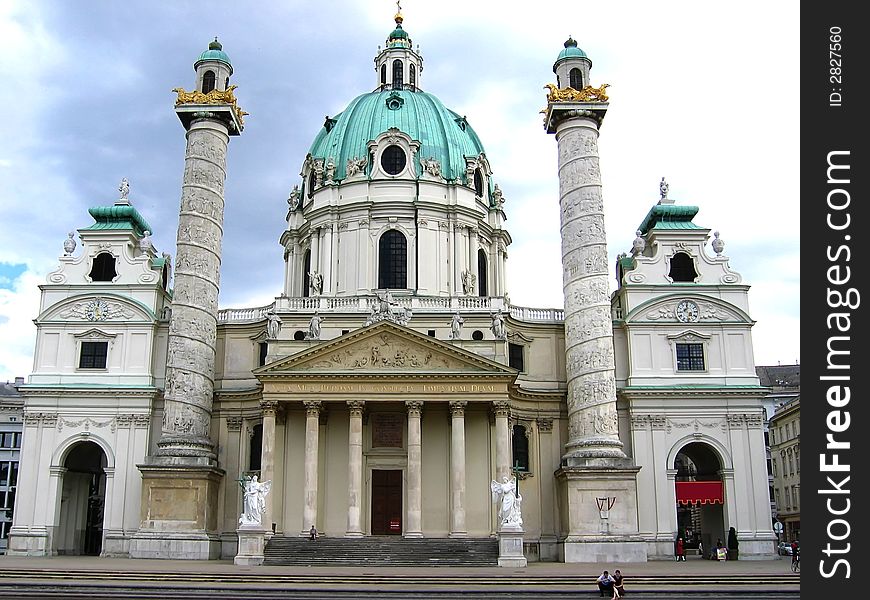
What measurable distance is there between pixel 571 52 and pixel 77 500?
3374 centimetres

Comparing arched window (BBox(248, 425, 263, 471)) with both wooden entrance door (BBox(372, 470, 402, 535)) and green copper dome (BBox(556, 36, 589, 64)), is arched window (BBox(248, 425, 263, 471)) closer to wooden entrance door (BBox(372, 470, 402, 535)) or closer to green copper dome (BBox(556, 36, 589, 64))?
wooden entrance door (BBox(372, 470, 402, 535))

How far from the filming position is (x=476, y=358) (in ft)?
124

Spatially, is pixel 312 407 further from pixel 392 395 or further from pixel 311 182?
pixel 311 182

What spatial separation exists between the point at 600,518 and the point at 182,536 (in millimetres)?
17713

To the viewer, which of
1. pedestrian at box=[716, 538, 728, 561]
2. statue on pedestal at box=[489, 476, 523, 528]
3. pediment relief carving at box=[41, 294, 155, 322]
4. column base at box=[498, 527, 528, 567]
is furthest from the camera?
pediment relief carving at box=[41, 294, 155, 322]

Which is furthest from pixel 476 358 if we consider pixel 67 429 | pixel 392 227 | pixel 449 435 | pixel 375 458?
pixel 67 429

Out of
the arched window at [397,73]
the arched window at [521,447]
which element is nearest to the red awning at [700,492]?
the arched window at [521,447]

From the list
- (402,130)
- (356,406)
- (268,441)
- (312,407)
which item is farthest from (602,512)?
(402,130)

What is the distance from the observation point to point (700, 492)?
4078 centimetres

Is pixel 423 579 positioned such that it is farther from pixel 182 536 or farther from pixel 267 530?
pixel 182 536

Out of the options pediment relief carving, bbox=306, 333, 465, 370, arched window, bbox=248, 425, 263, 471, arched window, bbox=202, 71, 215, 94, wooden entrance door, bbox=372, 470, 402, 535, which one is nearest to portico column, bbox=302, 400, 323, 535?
pediment relief carving, bbox=306, 333, 465, 370

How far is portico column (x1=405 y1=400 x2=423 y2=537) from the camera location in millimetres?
36375

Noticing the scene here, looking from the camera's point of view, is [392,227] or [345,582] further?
[392,227]

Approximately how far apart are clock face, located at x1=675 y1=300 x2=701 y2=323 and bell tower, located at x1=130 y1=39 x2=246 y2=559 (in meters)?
22.6
